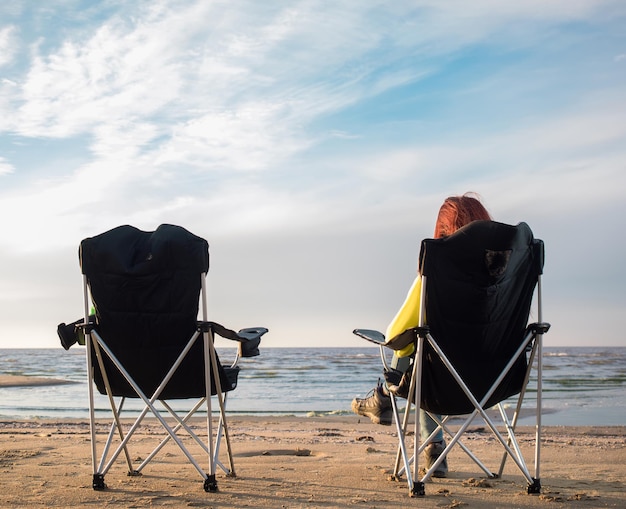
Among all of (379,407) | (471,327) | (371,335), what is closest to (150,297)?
(371,335)

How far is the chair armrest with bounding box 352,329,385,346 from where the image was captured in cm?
367

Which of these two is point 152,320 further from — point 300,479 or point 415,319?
point 415,319

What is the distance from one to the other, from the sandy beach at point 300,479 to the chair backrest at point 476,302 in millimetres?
540

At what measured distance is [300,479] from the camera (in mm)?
3887

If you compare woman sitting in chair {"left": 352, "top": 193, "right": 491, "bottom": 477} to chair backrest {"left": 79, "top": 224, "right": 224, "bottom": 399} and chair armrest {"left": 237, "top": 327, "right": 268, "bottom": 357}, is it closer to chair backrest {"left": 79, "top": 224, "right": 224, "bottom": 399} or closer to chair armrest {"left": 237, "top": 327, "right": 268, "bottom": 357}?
chair armrest {"left": 237, "top": 327, "right": 268, "bottom": 357}

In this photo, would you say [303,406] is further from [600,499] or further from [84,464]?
[600,499]

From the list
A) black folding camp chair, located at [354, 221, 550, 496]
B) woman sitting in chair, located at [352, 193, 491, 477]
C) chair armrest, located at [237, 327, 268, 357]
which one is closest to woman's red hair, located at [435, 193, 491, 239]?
woman sitting in chair, located at [352, 193, 491, 477]

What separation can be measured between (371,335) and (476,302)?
0.60 meters

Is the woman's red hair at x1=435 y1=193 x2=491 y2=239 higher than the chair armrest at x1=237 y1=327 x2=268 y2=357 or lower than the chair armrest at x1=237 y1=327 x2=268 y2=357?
higher

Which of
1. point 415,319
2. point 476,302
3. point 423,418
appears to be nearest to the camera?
point 476,302

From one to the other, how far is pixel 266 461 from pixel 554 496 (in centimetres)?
188

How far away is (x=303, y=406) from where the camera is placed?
41.3 feet

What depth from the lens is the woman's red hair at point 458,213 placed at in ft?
12.7

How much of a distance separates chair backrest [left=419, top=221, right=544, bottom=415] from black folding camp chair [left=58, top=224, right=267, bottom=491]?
1.07 metres
